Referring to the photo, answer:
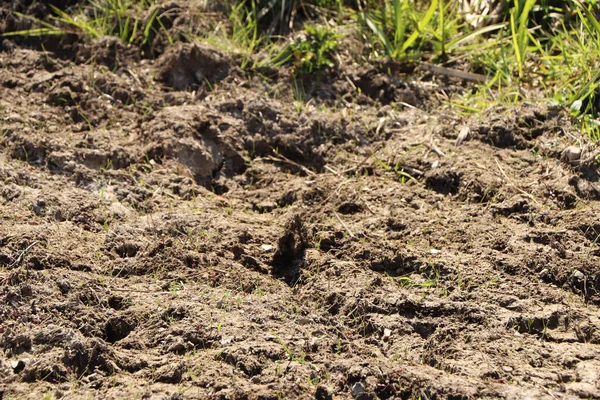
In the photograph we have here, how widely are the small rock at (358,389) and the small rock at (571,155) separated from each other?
1579 mm

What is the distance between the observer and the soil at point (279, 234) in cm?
253

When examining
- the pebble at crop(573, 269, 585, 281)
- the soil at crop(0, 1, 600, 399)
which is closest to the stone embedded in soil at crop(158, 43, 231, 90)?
the soil at crop(0, 1, 600, 399)

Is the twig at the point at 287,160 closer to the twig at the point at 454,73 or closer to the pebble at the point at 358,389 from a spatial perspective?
the twig at the point at 454,73

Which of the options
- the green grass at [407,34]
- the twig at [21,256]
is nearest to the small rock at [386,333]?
the twig at [21,256]

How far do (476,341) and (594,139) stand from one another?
1.33 metres

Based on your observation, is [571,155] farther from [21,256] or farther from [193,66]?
[21,256]

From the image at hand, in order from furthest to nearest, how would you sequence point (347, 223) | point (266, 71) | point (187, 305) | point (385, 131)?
1. point (266, 71)
2. point (385, 131)
3. point (347, 223)
4. point (187, 305)

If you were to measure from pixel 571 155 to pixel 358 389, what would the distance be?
1611 millimetres

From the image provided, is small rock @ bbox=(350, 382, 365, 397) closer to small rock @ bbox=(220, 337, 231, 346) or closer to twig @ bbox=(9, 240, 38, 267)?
small rock @ bbox=(220, 337, 231, 346)

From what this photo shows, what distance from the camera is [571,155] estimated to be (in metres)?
3.43

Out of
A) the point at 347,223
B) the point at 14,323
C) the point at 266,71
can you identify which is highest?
the point at 266,71

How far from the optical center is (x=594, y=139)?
349 centimetres

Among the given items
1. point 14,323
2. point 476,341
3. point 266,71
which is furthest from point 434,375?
point 266,71

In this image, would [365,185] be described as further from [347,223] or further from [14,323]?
[14,323]
